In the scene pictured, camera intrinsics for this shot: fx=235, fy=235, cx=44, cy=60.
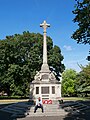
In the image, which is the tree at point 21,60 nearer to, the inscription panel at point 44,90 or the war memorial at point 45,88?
the war memorial at point 45,88

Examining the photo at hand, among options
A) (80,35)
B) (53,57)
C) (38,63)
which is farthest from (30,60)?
(80,35)

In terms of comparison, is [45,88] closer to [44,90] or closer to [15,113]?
[44,90]

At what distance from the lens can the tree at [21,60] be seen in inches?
1931

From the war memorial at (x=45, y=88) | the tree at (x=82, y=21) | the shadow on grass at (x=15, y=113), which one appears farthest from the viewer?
the war memorial at (x=45, y=88)

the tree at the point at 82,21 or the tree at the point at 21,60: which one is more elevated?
the tree at the point at 21,60

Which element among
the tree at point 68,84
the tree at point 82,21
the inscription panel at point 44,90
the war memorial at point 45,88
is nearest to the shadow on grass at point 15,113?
the war memorial at point 45,88

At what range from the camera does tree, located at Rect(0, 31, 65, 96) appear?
4904 centimetres

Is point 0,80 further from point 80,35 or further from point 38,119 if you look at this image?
point 80,35

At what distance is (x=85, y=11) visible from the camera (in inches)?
489

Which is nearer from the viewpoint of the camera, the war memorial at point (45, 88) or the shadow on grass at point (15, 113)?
the shadow on grass at point (15, 113)

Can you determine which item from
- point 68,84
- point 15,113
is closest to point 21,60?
point 68,84

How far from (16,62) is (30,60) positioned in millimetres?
3608

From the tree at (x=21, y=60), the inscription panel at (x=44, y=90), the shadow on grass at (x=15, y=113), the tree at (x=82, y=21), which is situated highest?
the tree at (x=21, y=60)

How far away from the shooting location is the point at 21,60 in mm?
50719
